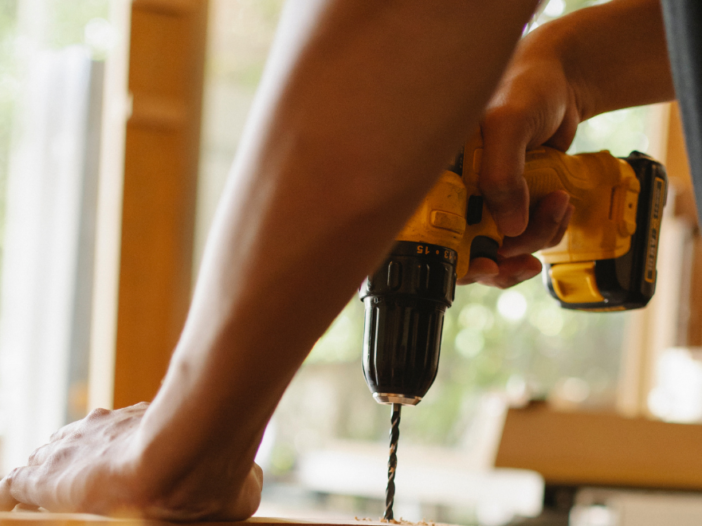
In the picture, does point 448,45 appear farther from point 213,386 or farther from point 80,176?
point 80,176

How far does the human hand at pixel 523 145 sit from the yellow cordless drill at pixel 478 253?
16 millimetres

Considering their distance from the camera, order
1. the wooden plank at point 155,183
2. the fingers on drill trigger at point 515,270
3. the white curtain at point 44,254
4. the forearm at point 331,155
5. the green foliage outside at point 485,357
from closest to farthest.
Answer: the forearm at point 331,155 → the fingers on drill trigger at point 515,270 → the wooden plank at point 155,183 → the white curtain at point 44,254 → the green foliage outside at point 485,357

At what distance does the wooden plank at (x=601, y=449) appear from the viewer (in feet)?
5.72

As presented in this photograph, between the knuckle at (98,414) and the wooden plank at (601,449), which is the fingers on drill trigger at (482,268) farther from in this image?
the wooden plank at (601,449)

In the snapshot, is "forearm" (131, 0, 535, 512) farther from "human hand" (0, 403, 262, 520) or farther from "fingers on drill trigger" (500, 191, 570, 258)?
"fingers on drill trigger" (500, 191, 570, 258)

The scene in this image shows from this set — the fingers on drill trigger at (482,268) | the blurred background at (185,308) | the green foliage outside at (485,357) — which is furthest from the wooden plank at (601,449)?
the green foliage outside at (485,357)

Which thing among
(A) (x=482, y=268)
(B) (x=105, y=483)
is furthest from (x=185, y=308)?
(B) (x=105, y=483)

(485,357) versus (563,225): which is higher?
(563,225)

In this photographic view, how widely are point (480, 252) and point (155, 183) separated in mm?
1179

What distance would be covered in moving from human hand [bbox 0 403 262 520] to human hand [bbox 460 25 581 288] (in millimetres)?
350

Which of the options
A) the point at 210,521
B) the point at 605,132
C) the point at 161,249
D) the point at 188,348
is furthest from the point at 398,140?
the point at 605,132

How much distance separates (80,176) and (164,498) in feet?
7.19

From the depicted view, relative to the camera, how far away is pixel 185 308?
70.9 inches

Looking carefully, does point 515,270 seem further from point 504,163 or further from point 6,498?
point 6,498
